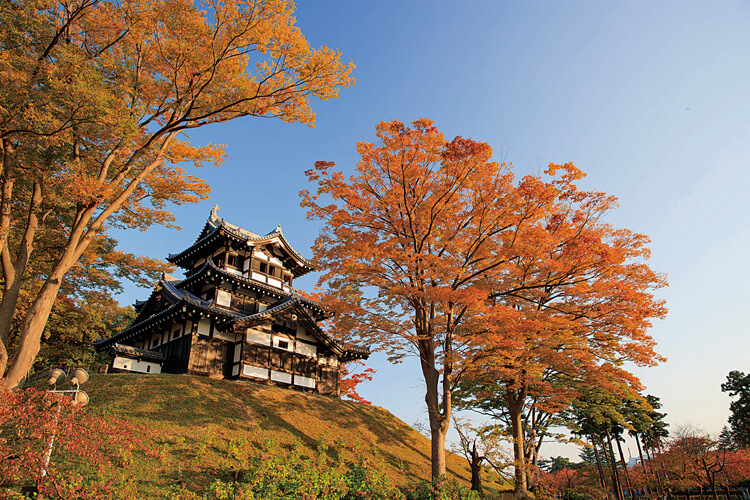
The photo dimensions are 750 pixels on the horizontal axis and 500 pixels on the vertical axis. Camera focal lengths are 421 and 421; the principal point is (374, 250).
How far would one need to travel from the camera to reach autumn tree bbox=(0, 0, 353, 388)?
1099 centimetres

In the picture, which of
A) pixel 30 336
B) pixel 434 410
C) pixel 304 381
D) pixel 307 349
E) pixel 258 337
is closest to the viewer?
pixel 30 336

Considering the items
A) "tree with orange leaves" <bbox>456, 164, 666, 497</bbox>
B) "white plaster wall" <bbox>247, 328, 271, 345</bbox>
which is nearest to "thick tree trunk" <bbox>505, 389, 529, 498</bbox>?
"tree with orange leaves" <bbox>456, 164, 666, 497</bbox>

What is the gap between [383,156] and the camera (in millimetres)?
14008

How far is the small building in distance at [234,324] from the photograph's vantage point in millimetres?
23484

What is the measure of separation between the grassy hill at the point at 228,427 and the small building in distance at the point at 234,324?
3.17 meters

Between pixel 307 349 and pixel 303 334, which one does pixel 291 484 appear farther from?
pixel 303 334

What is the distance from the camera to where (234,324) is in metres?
23.7

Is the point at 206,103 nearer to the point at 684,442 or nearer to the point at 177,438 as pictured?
the point at 177,438

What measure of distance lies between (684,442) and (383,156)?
3219 cm

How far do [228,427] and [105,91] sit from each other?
1193cm

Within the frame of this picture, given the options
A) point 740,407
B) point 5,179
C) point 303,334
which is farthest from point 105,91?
point 740,407

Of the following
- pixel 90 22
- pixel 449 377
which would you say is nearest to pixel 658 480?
pixel 449 377

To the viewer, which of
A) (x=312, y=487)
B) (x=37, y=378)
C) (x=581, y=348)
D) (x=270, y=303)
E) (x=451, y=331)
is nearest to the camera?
(x=312, y=487)

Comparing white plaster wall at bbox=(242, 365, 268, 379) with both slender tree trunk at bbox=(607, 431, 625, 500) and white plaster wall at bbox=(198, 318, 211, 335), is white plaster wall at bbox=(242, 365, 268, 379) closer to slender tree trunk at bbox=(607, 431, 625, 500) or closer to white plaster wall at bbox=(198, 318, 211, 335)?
white plaster wall at bbox=(198, 318, 211, 335)
